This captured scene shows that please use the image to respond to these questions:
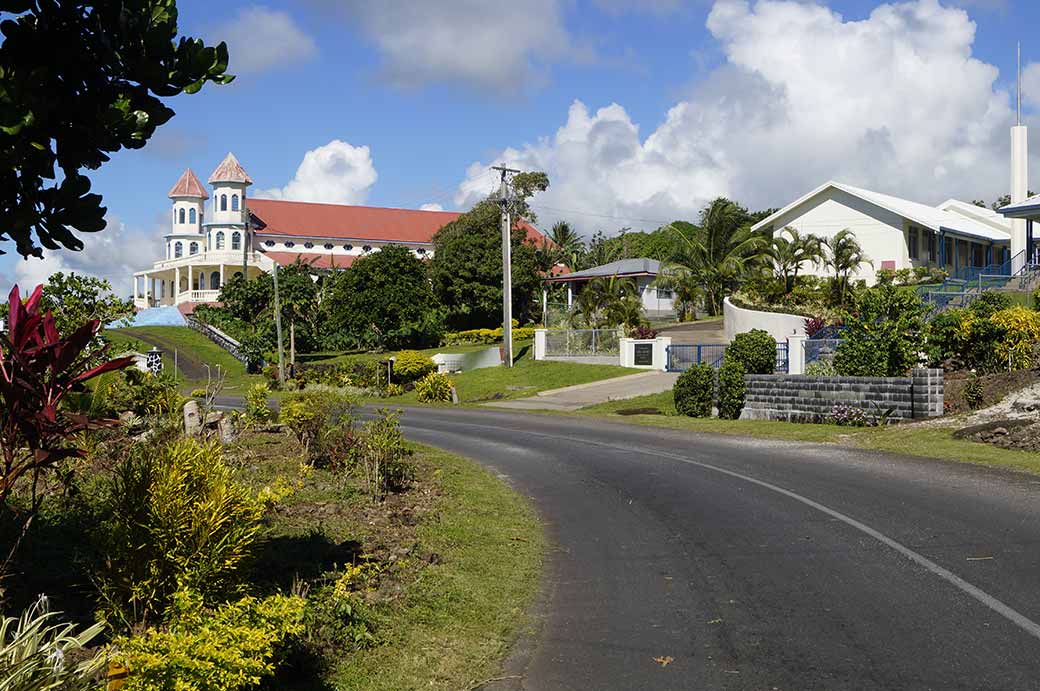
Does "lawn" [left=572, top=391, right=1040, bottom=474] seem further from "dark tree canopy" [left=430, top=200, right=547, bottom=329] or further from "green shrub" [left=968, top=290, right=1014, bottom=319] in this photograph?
"dark tree canopy" [left=430, top=200, right=547, bottom=329]

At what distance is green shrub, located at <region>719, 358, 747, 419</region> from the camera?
2666cm

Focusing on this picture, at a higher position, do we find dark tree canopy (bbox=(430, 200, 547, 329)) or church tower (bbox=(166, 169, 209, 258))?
church tower (bbox=(166, 169, 209, 258))

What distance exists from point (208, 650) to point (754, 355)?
24.0m

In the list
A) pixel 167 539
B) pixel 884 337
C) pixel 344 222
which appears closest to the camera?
pixel 167 539

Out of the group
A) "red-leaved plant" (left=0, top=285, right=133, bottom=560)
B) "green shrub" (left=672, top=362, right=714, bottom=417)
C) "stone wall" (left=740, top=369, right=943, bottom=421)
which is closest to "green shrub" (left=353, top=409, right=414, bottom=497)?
"red-leaved plant" (left=0, top=285, right=133, bottom=560)

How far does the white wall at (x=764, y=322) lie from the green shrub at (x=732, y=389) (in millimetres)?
11912

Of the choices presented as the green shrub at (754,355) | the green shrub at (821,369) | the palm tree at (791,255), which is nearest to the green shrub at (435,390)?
the green shrub at (754,355)

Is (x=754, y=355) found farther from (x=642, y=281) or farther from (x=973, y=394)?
(x=642, y=281)

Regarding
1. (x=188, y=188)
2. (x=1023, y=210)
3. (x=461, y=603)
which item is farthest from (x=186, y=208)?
(x=461, y=603)

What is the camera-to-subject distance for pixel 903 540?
1001 centimetres

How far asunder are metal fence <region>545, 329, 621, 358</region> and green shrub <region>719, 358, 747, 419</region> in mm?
18210

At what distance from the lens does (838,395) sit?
933 inches

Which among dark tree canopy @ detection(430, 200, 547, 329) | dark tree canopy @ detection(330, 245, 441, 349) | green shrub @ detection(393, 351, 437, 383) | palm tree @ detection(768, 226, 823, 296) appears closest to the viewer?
green shrub @ detection(393, 351, 437, 383)

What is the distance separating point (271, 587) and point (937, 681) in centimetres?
482
